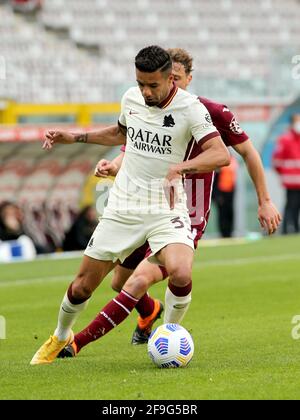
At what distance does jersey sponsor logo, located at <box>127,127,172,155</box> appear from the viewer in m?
7.48

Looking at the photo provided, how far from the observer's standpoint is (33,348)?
28.6 feet

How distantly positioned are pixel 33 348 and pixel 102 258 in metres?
1.52

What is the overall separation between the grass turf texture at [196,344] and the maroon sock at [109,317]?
0.62 feet

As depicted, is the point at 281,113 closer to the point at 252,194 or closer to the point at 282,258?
the point at 252,194

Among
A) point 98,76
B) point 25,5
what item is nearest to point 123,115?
point 98,76

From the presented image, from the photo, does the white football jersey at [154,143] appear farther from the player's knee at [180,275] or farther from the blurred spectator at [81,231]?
the blurred spectator at [81,231]

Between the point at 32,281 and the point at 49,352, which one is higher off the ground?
the point at 49,352

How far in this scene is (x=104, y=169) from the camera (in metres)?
7.86

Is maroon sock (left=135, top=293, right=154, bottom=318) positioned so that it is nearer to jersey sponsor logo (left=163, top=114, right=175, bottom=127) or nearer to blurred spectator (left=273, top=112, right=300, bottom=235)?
jersey sponsor logo (left=163, top=114, right=175, bottom=127)

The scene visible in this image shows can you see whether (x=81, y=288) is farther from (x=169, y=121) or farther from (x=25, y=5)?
(x=25, y=5)

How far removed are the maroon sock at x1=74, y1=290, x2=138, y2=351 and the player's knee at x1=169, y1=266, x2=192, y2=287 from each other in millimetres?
608

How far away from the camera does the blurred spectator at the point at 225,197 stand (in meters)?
23.4

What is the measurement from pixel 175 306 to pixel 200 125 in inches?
50.0

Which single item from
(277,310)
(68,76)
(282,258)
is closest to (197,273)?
(282,258)
